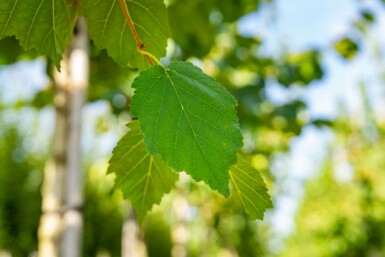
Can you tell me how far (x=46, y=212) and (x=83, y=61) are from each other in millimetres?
455

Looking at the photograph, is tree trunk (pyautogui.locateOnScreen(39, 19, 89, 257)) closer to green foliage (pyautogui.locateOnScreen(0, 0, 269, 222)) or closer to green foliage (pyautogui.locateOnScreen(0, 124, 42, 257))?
green foliage (pyautogui.locateOnScreen(0, 0, 269, 222))

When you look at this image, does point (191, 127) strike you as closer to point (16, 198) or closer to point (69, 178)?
point (69, 178)

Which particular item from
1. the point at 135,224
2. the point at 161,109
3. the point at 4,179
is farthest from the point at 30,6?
the point at 4,179

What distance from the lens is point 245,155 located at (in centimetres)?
214

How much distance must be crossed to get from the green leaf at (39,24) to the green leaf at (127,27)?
1.4 inches

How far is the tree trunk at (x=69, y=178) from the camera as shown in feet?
4.04

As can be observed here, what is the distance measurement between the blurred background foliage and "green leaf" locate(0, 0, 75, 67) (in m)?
0.28

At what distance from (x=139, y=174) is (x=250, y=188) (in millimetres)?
184

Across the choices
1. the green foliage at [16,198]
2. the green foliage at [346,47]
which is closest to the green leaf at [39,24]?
the green foliage at [346,47]

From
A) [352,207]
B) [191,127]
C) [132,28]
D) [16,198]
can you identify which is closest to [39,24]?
[132,28]

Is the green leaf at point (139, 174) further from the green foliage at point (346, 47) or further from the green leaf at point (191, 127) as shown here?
the green foliage at point (346, 47)

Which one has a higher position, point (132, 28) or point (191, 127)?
point (132, 28)

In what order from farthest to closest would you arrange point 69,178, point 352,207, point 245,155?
point 352,207
point 245,155
point 69,178

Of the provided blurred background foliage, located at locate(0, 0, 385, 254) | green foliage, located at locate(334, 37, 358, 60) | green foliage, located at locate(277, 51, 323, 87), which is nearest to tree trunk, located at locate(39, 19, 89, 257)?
blurred background foliage, located at locate(0, 0, 385, 254)
